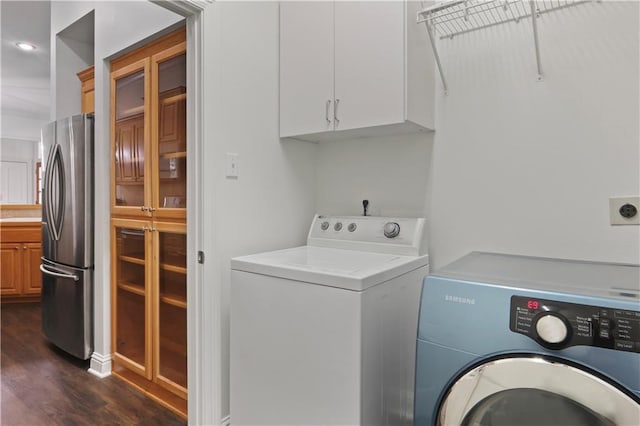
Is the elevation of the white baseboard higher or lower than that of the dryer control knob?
lower

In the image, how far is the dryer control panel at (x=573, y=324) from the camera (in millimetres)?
838

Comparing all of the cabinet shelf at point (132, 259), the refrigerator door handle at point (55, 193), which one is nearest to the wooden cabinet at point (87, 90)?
the refrigerator door handle at point (55, 193)

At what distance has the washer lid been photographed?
1.29m

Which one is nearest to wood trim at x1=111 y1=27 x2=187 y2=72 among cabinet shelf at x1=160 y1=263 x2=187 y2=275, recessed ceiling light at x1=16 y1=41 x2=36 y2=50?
cabinet shelf at x1=160 y1=263 x2=187 y2=275

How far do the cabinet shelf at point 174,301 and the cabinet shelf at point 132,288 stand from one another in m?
0.25

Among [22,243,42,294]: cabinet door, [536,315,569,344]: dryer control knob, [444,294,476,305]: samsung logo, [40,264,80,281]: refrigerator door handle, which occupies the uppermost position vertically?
[444,294,476,305]: samsung logo

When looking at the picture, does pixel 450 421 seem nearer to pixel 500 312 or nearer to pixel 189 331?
pixel 500 312

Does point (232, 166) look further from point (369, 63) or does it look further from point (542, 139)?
point (542, 139)

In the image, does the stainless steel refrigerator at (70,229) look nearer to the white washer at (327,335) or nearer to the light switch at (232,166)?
the light switch at (232,166)

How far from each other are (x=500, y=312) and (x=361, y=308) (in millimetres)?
428

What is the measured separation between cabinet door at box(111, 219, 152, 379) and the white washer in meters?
0.90

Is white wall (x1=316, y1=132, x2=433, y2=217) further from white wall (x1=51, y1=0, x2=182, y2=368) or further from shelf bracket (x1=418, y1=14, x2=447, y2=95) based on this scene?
white wall (x1=51, y1=0, x2=182, y2=368)

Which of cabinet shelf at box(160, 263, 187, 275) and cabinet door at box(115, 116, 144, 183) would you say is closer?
cabinet shelf at box(160, 263, 187, 275)

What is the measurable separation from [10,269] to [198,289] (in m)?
3.72
